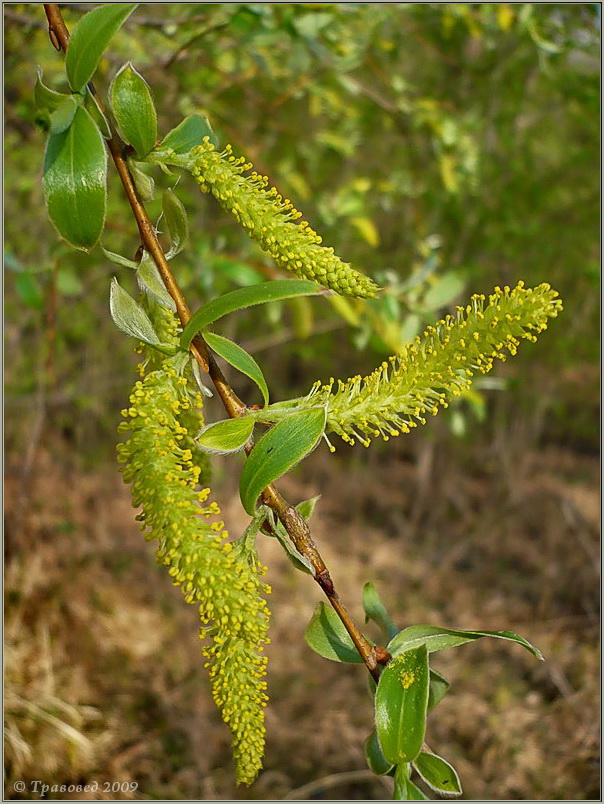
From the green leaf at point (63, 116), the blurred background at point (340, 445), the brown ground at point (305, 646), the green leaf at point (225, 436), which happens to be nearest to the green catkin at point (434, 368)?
the green leaf at point (225, 436)

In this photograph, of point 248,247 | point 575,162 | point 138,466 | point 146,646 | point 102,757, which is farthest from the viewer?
point 575,162

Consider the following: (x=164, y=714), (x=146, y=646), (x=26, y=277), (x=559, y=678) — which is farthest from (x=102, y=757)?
(x=559, y=678)

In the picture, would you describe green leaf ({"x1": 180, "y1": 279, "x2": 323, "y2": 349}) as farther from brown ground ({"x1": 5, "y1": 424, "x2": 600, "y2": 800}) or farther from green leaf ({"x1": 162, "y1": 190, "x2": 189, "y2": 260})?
brown ground ({"x1": 5, "y1": 424, "x2": 600, "y2": 800})

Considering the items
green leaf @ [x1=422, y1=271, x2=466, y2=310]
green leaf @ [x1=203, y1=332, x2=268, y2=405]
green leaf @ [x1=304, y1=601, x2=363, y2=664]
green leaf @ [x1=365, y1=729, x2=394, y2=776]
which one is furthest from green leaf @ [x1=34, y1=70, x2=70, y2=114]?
green leaf @ [x1=422, y1=271, x2=466, y2=310]

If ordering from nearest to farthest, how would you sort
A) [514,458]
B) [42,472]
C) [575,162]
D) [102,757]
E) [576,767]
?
1. [102,757]
2. [576,767]
3. [575,162]
4. [42,472]
5. [514,458]

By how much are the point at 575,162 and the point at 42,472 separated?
11.3 feet

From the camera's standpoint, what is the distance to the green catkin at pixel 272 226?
494 mm

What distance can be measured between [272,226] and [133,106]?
15cm

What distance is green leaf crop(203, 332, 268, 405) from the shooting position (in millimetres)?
534

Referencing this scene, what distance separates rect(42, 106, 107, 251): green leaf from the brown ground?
175 cm

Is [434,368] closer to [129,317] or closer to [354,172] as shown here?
[129,317]

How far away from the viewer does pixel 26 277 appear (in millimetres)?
1293

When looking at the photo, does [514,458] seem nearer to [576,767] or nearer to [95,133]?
[576,767]

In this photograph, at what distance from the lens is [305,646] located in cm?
318
